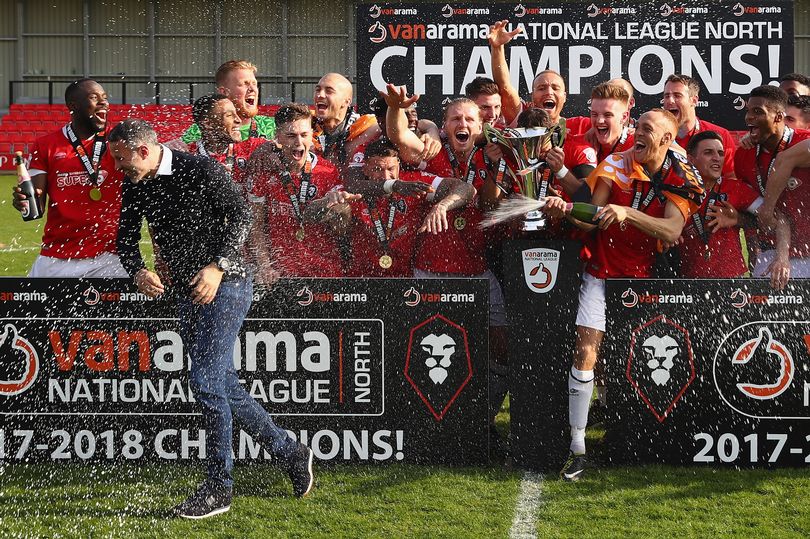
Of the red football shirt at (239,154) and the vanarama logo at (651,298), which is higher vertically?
the red football shirt at (239,154)

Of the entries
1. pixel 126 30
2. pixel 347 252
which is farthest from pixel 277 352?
pixel 126 30

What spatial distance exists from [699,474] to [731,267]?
1.18m


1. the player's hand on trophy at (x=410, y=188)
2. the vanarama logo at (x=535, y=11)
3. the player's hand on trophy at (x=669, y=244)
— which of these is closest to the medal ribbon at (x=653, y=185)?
the player's hand on trophy at (x=669, y=244)

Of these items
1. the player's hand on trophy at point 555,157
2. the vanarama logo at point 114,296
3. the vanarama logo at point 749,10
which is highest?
the vanarama logo at point 749,10

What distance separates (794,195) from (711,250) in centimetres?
59

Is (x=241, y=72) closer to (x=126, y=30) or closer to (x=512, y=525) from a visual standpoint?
(x=512, y=525)

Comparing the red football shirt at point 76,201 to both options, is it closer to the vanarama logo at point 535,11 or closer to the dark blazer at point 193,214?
the dark blazer at point 193,214

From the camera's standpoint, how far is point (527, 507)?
479 centimetres

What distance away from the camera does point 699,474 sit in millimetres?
5250

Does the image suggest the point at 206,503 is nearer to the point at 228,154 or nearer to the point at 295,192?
the point at 295,192

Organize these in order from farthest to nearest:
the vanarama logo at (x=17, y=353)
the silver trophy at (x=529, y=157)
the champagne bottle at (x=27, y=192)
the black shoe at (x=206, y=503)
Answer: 1. the champagne bottle at (x=27, y=192)
2. the vanarama logo at (x=17, y=353)
3. the silver trophy at (x=529, y=157)
4. the black shoe at (x=206, y=503)

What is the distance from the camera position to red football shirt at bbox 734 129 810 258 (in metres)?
5.82

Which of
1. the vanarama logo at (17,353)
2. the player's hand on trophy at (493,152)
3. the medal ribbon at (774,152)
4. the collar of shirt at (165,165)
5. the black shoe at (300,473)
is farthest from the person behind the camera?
the medal ribbon at (774,152)

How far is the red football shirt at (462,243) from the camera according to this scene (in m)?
5.71
